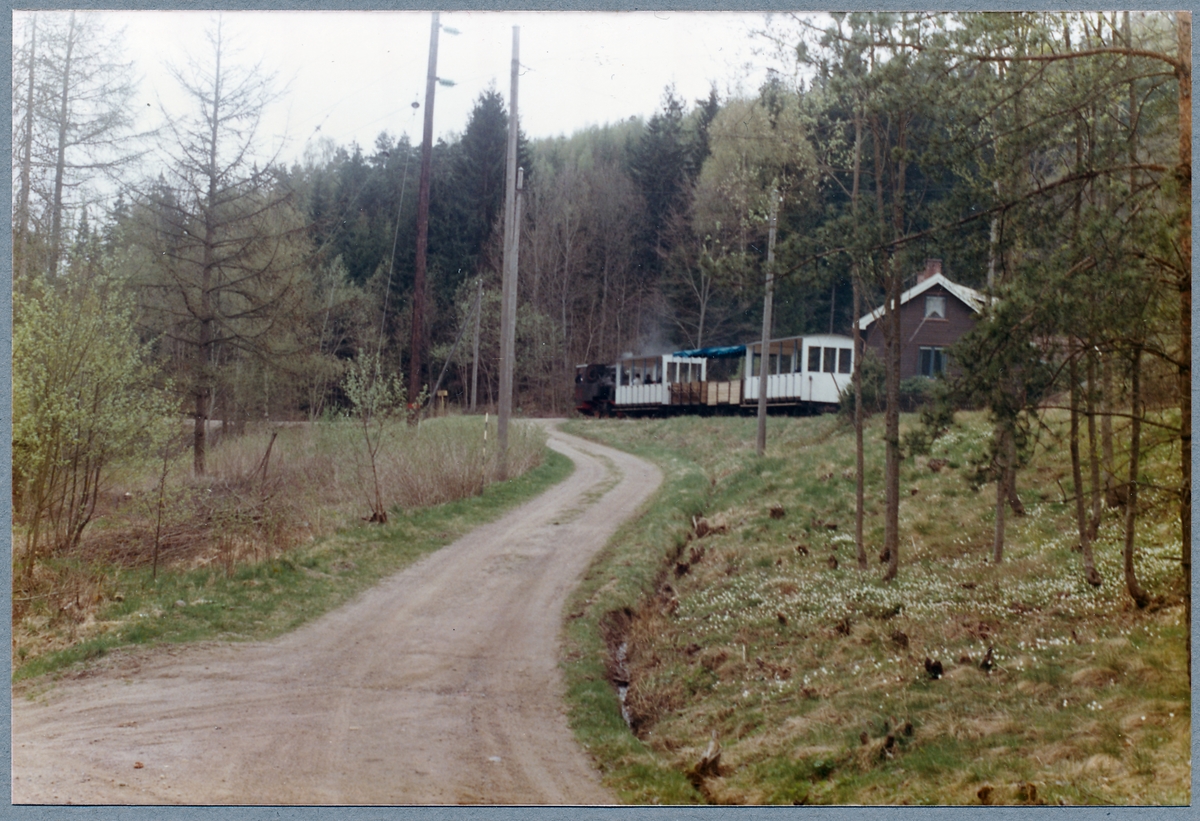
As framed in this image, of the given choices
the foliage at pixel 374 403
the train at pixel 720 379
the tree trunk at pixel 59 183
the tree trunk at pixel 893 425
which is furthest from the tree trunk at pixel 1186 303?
the foliage at pixel 374 403

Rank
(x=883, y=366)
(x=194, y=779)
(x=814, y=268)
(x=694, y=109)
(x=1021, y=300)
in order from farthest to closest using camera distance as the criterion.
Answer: (x=883, y=366) < (x=694, y=109) < (x=814, y=268) < (x=1021, y=300) < (x=194, y=779)

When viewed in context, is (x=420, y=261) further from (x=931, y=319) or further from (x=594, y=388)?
(x=931, y=319)

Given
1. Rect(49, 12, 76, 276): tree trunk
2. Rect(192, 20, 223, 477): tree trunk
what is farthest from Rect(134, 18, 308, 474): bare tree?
Rect(49, 12, 76, 276): tree trunk

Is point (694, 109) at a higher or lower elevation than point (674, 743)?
higher

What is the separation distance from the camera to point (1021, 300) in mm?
4582

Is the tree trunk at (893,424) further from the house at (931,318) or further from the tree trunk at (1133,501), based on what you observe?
the tree trunk at (1133,501)

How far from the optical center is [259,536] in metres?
9.81

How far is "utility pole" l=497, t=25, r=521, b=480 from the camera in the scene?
10523 millimetres

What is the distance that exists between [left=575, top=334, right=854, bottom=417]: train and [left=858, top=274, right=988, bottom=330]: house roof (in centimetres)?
89

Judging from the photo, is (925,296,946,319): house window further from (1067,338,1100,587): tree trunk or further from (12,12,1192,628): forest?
(1067,338,1100,587): tree trunk

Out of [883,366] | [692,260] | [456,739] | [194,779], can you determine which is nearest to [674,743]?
[456,739]

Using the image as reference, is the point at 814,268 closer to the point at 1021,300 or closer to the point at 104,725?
the point at 1021,300

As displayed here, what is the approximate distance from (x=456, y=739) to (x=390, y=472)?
25.6 feet

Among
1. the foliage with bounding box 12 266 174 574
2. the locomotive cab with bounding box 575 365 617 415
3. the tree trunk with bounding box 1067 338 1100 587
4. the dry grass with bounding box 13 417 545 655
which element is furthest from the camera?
the locomotive cab with bounding box 575 365 617 415
